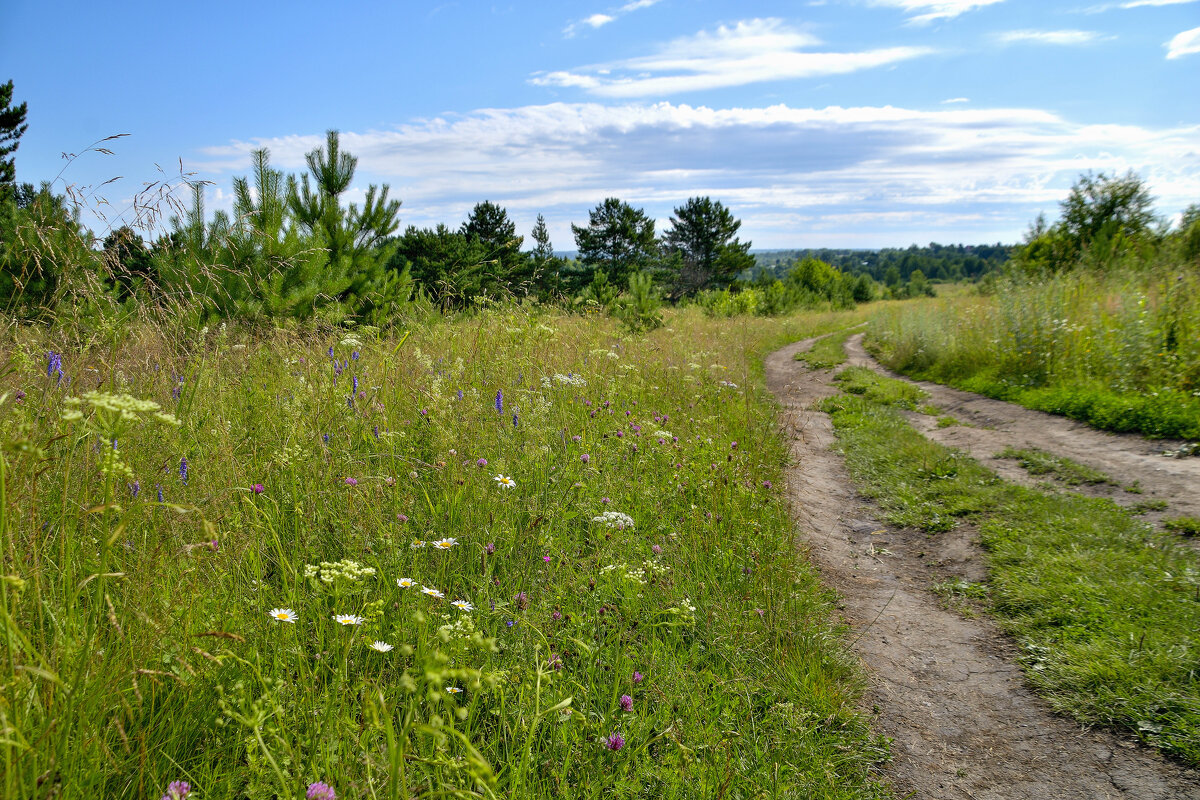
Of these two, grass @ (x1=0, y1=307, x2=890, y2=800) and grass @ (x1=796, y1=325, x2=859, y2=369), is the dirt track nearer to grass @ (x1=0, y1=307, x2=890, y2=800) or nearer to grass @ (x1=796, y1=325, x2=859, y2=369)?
grass @ (x1=0, y1=307, x2=890, y2=800)

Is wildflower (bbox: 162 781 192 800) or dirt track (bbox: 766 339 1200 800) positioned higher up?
wildflower (bbox: 162 781 192 800)

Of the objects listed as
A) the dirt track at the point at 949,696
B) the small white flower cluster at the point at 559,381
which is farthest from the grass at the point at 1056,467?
the small white flower cluster at the point at 559,381

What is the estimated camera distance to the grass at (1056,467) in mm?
5160

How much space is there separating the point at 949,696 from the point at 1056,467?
12.3ft

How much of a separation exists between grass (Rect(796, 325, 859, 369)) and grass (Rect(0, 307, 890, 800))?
9518 millimetres

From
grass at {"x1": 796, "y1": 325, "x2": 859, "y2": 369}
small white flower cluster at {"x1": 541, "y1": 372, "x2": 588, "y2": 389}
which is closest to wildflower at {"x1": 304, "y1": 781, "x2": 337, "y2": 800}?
small white flower cluster at {"x1": 541, "y1": 372, "x2": 588, "y2": 389}

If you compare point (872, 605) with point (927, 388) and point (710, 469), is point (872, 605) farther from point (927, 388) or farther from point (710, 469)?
point (927, 388)

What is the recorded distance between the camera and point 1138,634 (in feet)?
9.89

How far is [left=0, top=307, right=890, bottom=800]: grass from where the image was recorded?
1.50 m

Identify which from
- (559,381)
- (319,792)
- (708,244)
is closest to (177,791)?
(319,792)

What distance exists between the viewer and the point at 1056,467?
5531mm

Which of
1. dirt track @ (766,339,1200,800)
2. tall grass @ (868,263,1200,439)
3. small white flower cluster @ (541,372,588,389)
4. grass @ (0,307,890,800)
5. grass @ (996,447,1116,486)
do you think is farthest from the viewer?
tall grass @ (868,263,1200,439)

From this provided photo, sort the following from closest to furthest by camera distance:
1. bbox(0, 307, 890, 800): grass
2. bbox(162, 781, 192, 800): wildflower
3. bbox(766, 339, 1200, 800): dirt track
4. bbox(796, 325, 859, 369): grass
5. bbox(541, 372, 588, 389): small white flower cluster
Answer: bbox(162, 781, 192, 800): wildflower < bbox(0, 307, 890, 800): grass < bbox(766, 339, 1200, 800): dirt track < bbox(541, 372, 588, 389): small white flower cluster < bbox(796, 325, 859, 369): grass

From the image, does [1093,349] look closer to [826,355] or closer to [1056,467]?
[1056,467]
